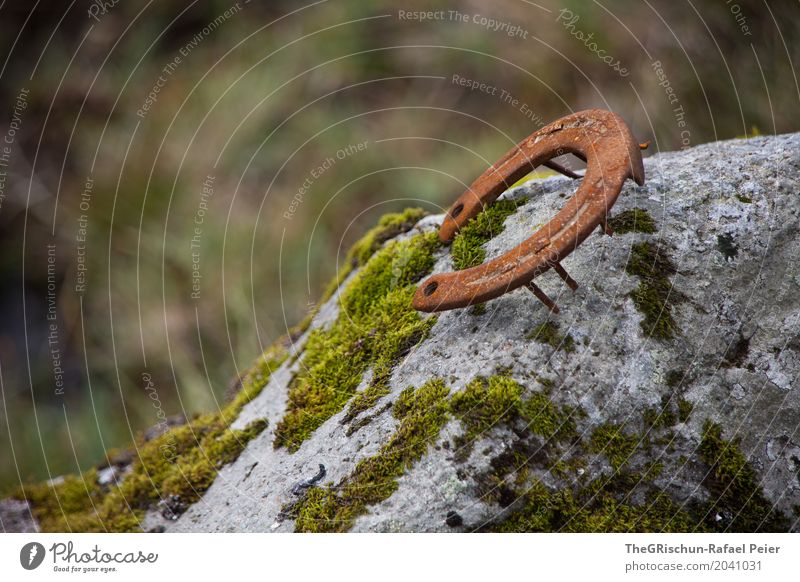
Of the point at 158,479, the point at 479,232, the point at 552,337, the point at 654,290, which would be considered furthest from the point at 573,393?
the point at 158,479

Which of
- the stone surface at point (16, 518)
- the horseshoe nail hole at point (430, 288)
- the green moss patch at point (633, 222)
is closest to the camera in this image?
the horseshoe nail hole at point (430, 288)

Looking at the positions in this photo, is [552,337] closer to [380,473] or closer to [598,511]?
[598,511]

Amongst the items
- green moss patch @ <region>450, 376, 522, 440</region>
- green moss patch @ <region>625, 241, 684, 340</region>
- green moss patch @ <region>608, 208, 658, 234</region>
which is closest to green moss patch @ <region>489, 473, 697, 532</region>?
green moss patch @ <region>450, 376, 522, 440</region>

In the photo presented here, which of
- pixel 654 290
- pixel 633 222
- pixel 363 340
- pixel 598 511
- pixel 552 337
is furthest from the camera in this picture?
pixel 363 340

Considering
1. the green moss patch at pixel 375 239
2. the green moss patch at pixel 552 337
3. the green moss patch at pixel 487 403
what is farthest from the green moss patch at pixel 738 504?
the green moss patch at pixel 375 239

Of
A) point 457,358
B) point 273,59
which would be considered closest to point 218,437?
point 457,358

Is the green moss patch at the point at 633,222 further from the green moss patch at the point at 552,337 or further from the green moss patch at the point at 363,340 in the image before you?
the green moss patch at the point at 363,340

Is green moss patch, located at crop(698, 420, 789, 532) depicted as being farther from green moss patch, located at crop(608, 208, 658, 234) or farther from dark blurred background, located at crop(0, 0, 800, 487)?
dark blurred background, located at crop(0, 0, 800, 487)
